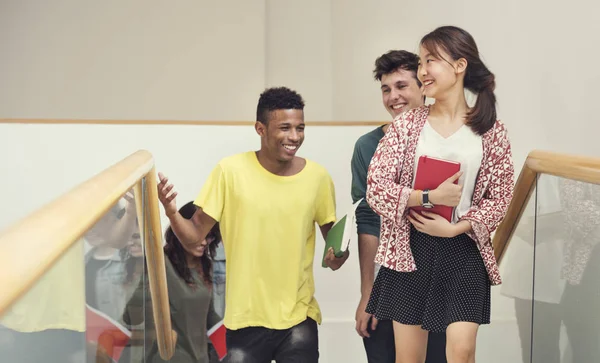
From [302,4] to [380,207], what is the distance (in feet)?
16.4

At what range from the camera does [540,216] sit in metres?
2.66

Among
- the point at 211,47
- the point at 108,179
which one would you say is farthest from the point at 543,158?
the point at 211,47

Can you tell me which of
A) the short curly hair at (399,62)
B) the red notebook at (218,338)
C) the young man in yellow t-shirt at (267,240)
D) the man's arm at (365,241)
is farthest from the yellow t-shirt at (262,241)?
the red notebook at (218,338)

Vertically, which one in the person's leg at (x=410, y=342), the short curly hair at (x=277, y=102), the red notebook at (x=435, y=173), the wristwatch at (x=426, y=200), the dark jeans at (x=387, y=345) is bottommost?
the dark jeans at (x=387, y=345)

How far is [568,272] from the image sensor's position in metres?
2.33

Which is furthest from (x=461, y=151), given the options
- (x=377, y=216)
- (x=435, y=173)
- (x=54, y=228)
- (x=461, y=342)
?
(x=54, y=228)

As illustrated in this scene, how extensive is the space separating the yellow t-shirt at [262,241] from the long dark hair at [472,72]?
77 cm

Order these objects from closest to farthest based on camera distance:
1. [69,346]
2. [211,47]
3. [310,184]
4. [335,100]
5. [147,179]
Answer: [69,346] < [147,179] < [310,184] < [335,100] < [211,47]

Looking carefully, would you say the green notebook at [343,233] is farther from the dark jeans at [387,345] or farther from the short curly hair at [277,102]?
the short curly hair at [277,102]

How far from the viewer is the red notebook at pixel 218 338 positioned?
411 cm

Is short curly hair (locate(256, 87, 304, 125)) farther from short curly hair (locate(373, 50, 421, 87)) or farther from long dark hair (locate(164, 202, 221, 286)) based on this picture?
long dark hair (locate(164, 202, 221, 286))

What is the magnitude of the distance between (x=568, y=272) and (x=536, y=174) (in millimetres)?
474

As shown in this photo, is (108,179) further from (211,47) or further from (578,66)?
(211,47)

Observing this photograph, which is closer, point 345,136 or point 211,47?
point 345,136
